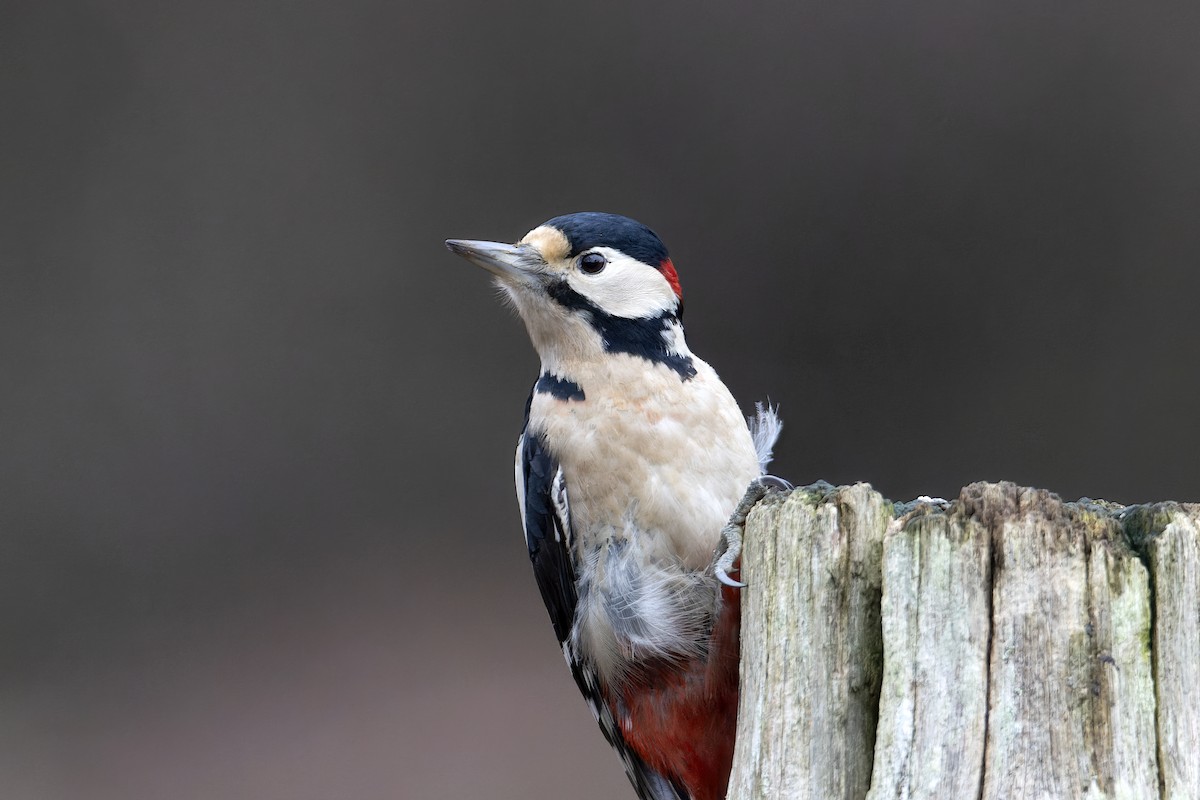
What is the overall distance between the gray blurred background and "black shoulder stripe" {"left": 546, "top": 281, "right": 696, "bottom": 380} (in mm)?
2368

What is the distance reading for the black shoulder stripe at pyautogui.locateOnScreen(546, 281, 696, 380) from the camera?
226 cm

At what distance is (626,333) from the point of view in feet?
7.43

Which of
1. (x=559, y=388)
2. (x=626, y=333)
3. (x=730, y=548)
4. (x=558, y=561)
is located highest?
(x=626, y=333)

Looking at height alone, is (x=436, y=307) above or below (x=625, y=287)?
above

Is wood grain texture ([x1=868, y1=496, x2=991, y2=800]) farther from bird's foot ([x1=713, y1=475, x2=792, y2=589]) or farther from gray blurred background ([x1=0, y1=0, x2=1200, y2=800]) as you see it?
gray blurred background ([x1=0, y1=0, x2=1200, y2=800])

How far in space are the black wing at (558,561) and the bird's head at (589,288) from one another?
0.20m

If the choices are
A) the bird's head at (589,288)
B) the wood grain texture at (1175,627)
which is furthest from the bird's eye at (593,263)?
the wood grain texture at (1175,627)

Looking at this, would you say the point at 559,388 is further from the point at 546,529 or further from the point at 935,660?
the point at 935,660

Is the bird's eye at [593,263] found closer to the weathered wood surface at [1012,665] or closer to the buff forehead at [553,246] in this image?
the buff forehead at [553,246]

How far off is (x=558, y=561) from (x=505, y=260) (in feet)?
1.75

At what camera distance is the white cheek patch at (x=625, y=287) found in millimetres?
2277

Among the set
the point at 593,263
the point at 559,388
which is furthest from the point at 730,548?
the point at 593,263

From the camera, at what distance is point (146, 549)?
515 cm

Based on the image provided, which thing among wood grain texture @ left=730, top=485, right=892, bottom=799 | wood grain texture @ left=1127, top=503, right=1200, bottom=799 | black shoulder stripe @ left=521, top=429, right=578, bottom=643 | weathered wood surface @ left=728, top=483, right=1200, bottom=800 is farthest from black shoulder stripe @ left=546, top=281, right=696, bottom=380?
wood grain texture @ left=1127, top=503, right=1200, bottom=799
